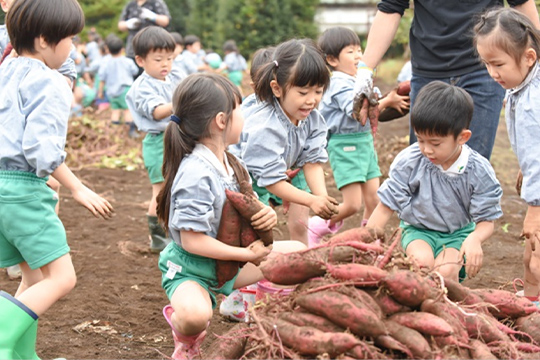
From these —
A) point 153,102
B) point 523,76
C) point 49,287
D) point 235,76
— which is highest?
point 523,76

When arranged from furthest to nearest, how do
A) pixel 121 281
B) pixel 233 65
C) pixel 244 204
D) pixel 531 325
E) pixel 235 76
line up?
pixel 233 65, pixel 235 76, pixel 121 281, pixel 244 204, pixel 531 325

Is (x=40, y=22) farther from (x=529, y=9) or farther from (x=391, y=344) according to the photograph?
(x=529, y=9)

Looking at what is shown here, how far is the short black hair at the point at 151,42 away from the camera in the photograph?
19.3 ft

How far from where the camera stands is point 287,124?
4199 millimetres

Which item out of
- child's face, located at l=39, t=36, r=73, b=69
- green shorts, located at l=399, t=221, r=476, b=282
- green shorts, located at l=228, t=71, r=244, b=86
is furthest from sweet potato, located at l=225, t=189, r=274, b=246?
green shorts, located at l=228, t=71, r=244, b=86

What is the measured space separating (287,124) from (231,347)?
169 cm

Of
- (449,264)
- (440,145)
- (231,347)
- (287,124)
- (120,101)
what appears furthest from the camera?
(120,101)

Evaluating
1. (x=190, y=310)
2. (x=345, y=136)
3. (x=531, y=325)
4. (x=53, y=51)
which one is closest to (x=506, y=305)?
(x=531, y=325)

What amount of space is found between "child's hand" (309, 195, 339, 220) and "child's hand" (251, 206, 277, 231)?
1.54 feet

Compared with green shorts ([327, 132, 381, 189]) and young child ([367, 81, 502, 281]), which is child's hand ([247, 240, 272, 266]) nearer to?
young child ([367, 81, 502, 281])

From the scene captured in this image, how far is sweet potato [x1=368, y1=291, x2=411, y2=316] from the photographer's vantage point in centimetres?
274

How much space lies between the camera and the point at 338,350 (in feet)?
8.35

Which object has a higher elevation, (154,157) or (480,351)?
(480,351)

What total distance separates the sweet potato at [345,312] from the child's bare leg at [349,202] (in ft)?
9.30
